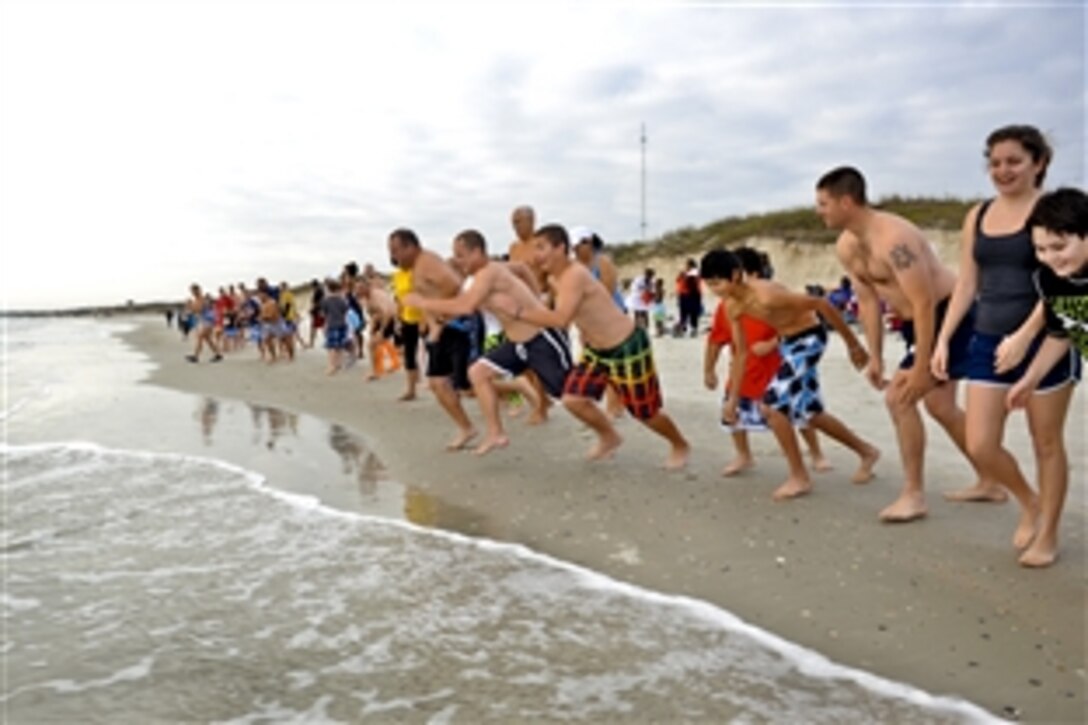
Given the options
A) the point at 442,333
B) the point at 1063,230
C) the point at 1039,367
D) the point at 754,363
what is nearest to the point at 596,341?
the point at 754,363

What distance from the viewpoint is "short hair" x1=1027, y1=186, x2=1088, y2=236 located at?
10.6 feet

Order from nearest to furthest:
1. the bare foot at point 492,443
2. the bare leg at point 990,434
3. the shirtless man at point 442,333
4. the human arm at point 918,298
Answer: the bare leg at point 990,434
the human arm at point 918,298
the bare foot at point 492,443
the shirtless man at point 442,333

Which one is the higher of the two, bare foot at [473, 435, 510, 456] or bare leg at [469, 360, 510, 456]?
bare leg at [469, 360, 510, 456]

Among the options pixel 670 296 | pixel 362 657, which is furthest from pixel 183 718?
pixel 670 296

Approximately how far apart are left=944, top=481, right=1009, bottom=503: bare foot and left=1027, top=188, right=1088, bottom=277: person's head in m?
2.02

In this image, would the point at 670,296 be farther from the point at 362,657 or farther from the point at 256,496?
the point at 362,657

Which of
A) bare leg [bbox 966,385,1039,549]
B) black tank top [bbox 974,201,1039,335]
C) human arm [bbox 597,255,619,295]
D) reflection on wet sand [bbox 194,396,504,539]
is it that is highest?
human arm [bbox 597,255,619,295]

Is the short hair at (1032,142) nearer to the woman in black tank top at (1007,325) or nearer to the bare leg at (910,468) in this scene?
the woman in black tank top at (1007,325)

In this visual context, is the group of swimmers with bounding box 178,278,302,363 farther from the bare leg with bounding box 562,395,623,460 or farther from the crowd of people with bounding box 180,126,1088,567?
the bare leg with bounding box 562,395,623,460

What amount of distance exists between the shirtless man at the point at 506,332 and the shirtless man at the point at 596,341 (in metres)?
0.29

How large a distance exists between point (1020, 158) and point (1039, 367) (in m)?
0.83

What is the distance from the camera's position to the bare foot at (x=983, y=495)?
5.02 m

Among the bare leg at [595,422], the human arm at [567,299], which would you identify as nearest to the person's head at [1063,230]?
the human arm at [567,299]

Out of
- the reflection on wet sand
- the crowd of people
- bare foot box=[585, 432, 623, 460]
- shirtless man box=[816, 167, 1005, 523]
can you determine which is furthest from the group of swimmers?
shirtless man box=[816, 167, 1005, 523]
